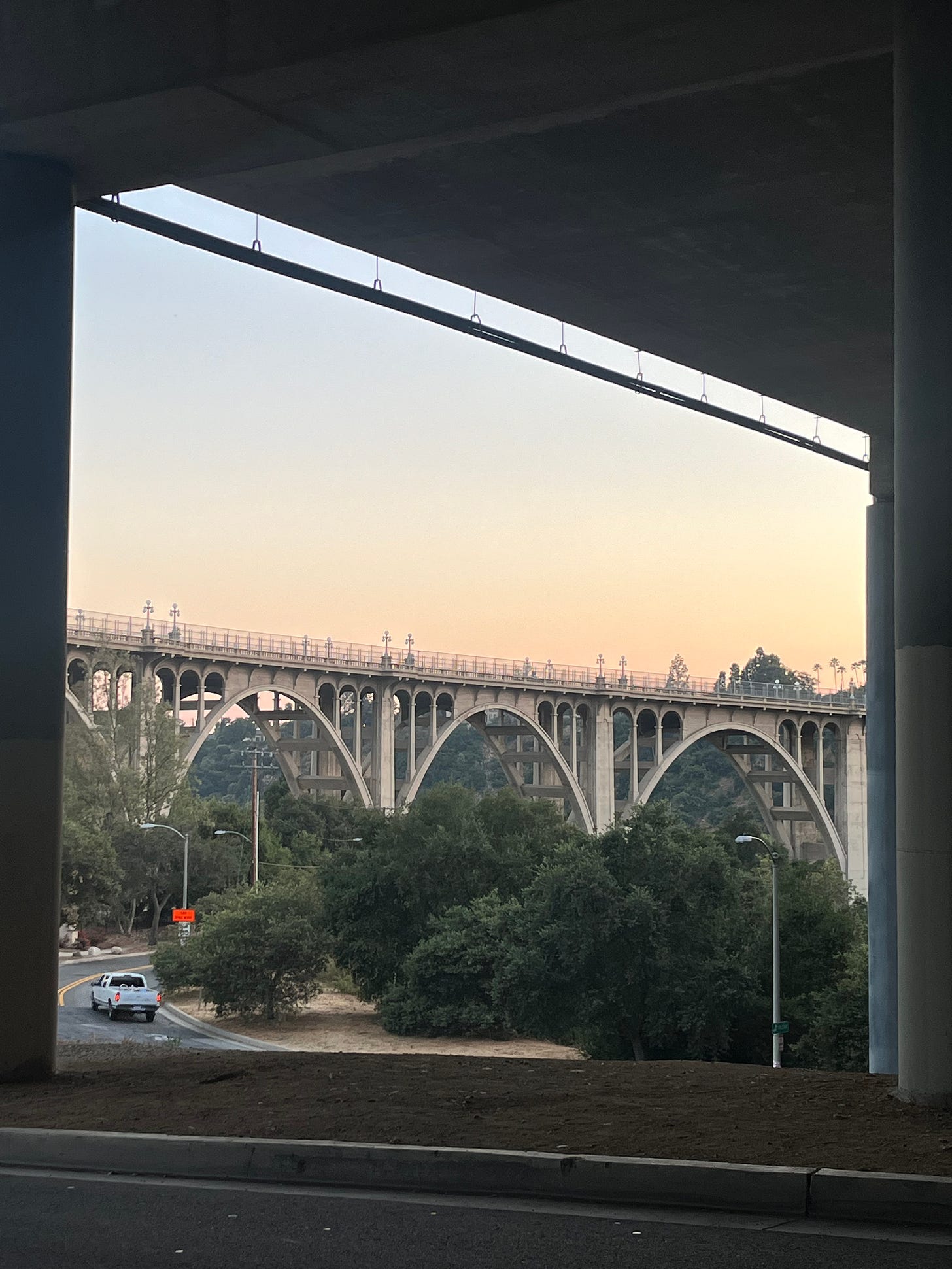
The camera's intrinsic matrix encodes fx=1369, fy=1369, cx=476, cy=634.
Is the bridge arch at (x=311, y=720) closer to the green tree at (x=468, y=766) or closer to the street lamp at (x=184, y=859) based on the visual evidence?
the street lamp at (x=184, y=859)

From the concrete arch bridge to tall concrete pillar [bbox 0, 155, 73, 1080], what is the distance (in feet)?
152

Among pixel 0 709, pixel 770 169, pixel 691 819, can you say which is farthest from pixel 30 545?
pixel 691 819

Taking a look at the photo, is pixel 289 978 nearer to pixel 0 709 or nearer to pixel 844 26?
pixel 0 709

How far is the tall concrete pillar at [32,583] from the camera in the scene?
10.7 meters

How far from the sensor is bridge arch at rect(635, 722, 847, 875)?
262ft

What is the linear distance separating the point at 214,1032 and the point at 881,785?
70.9ft

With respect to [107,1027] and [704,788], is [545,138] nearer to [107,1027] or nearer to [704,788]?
[107,1027]

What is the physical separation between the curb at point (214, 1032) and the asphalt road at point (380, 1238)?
28465 mm

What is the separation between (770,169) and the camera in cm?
1498

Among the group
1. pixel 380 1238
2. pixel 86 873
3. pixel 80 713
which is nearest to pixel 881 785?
pixel 380 1238

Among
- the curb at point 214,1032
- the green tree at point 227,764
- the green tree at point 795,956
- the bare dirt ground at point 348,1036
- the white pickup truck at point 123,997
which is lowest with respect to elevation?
the bare dirt ground at point 348,1036

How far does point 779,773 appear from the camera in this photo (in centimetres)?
8562

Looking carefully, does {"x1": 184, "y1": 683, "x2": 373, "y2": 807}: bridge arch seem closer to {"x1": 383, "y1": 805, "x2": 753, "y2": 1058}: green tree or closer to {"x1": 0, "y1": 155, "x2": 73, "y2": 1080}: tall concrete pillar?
{"x1": 383, "y1": 805, "x2": 753, "y2": 1058}: green tree

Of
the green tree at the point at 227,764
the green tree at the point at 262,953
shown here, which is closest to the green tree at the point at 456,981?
the green tree at the point at 262,953
